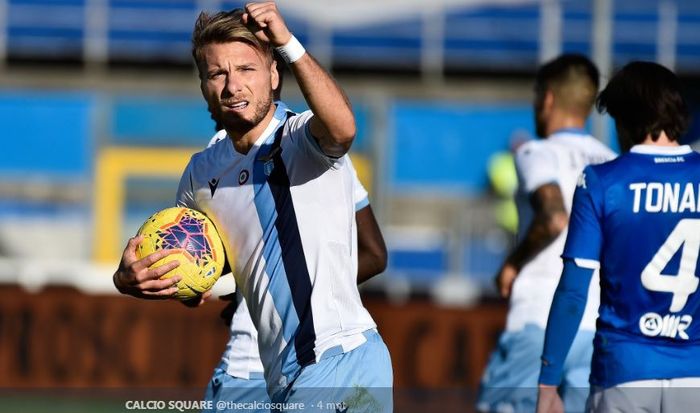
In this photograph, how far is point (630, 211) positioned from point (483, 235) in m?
15.5

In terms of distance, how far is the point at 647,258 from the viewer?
4812mm

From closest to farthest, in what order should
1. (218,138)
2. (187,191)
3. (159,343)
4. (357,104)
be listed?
(187,191), (218,138), (159,343), (357,104)

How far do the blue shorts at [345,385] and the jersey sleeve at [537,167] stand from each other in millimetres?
2347

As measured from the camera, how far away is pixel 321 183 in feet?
15.4

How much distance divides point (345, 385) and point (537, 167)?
2.60m

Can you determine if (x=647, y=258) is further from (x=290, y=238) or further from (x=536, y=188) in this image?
(x=536, y=188)

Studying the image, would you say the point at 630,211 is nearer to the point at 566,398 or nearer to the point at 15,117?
the point at 566,398

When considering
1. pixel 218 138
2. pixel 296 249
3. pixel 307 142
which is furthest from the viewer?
pixel 218 138

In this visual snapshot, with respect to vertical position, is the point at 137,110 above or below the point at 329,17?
below

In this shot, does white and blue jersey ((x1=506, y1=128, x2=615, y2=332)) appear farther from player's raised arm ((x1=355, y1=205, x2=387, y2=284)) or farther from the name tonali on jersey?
the name tonali on jersey

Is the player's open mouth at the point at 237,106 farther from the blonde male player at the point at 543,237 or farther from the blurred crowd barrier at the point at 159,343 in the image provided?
the blurred crowd barrier at the point at 159,343

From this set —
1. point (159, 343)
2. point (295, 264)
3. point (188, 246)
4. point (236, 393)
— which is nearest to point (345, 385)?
point (295, 264)

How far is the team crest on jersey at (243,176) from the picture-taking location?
4.84 metres

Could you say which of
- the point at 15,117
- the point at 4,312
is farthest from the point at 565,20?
the point at 4,312
